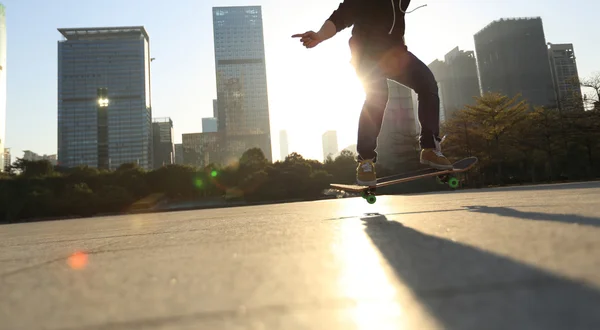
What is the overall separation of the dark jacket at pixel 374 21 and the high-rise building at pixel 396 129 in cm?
2801

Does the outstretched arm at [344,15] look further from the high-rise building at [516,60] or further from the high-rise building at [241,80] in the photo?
the high-rise building at [241,80]

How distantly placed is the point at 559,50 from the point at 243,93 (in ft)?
299

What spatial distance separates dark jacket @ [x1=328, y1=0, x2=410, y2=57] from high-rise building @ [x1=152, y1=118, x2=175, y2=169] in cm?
11764

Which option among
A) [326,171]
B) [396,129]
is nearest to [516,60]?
[396,129]

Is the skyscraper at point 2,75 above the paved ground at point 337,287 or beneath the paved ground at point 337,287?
above

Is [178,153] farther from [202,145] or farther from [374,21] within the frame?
[374,21]

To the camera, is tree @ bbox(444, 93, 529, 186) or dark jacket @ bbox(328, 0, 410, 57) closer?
dark jacket @ bbox(328, 0, 410, 57)

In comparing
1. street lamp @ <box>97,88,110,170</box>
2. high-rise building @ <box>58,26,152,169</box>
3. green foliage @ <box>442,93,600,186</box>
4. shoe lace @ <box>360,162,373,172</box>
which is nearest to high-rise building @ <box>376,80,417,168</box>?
green foliage @ <box>442,93,600,186</box>

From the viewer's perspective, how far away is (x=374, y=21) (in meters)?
2.58

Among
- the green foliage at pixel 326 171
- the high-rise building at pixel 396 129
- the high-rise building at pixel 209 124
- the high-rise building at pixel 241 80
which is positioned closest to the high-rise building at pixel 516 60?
the green foliage at pixel 326 171

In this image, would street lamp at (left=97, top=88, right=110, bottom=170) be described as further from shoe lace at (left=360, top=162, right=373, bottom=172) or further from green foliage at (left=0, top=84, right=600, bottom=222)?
shoe lace at (left=360, top=162, right=373, bottom=172)

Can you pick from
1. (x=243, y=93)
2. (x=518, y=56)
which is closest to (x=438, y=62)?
(x=518, y=56)

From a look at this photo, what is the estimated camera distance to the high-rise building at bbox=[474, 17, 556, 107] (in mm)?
81438

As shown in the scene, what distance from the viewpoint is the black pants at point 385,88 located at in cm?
260
